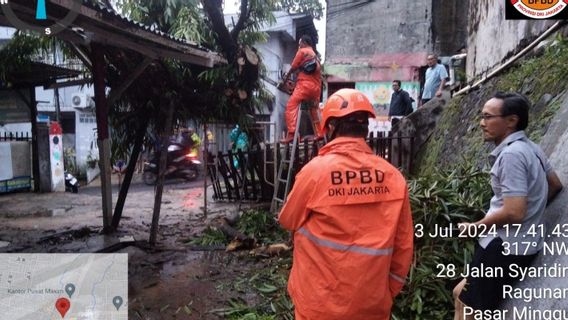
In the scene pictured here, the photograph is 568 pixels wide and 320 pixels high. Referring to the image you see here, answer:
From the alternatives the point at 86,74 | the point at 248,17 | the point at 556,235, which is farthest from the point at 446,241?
the point at 86,74

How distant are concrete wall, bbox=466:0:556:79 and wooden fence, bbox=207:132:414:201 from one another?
2000mm

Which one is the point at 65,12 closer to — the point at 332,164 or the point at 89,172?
the point at 332,164

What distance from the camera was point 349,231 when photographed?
1.98 meters

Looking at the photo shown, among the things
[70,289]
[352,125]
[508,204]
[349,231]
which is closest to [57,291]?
[70,289]

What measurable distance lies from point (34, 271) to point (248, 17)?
6.43 m

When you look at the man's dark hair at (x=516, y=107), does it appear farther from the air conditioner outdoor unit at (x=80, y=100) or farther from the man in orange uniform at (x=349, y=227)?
the air conditioner outdoor unit at (x=80, y=100)

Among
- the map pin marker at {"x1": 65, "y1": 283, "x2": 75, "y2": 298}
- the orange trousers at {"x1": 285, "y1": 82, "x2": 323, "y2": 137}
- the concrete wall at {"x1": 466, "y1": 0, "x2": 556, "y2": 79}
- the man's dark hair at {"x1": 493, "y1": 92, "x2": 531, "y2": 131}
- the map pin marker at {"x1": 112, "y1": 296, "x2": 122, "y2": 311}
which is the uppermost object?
the concrete wall at {"x1": 466, "y1": 0, "x2": 556, "y2": 79}

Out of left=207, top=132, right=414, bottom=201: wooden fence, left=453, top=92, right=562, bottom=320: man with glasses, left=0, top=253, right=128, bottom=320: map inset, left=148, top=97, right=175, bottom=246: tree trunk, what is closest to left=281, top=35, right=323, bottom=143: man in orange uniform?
left=207, top=132, right=414, bottom=201: wooden fence

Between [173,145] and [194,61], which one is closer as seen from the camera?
[194,61]

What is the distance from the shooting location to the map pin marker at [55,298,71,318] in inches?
122

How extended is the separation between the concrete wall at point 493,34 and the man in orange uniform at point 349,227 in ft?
14.2

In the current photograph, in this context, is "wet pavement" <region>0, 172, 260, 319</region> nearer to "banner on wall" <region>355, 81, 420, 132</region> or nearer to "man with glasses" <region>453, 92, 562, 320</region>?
"man with glasses" <region>453, 92, 562, 320</region>

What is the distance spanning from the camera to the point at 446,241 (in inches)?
133

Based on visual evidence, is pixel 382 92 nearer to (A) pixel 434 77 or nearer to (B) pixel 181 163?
(A) pixel 434 77
